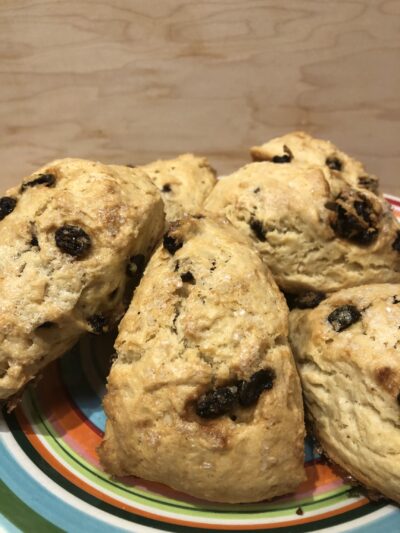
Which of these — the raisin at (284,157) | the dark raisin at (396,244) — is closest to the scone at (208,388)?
the dark raisin at (396,244)

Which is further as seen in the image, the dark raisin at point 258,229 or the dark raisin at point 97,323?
the dark raisin at point 258,229

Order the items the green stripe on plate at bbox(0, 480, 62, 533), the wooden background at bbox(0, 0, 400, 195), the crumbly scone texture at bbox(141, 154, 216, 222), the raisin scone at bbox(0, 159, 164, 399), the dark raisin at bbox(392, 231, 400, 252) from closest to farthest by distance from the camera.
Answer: the green stripe on plate at bbox(0, 480, 62, 533) < the raisin scone at bbox(0, 159, 164, 399) < the dark raisin at bbox(392, 231, 400, 252) < the crumbly scone texture at bbox(141, 154, 216, 222) < the wooden background at bbox(0, 0, 400, 195)

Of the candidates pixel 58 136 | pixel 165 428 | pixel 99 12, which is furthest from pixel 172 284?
pixel 58 136

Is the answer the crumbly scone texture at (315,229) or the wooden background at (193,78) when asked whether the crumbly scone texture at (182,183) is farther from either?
the wooden background at (193,78)

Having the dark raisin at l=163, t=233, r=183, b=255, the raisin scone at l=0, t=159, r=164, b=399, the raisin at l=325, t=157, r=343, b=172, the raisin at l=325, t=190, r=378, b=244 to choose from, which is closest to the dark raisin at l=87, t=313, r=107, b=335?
the raisin scone at l=0, t=159, r=164, b=399

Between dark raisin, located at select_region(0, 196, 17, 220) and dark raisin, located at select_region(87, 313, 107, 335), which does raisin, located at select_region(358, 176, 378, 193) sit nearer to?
dark raisin, located at select_region(87, 313, 107, 335)

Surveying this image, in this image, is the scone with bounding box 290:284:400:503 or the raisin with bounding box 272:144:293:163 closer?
the scone with bounding box 290:284:400:503
